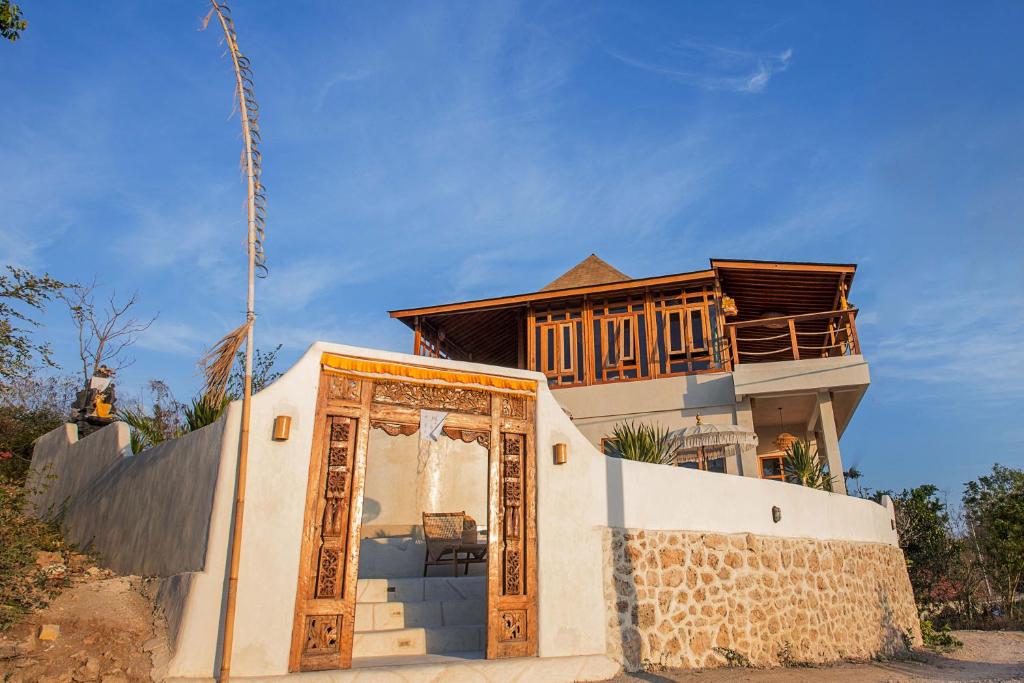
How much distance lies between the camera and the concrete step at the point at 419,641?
686cm

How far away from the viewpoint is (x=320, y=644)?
5973 millimetres

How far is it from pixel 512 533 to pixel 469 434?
1.13 metres

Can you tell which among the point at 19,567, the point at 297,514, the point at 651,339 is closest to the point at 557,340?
the point at 651,339

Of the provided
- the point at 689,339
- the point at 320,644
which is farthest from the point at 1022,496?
the point at 320,644

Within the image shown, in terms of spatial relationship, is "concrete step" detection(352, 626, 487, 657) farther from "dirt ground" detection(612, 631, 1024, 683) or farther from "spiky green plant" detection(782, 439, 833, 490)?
"spiky green plant" detection(782, 439, 833, 490)

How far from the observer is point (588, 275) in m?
17.7

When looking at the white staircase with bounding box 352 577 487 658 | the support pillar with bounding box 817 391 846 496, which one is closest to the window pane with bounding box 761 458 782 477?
the support pillar with bounding box 817 391 846 496

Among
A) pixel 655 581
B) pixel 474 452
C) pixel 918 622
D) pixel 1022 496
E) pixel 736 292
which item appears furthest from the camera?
pixel 1022 496

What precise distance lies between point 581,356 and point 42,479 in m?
10.7

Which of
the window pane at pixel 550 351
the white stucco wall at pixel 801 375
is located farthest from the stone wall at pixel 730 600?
the window pane at pixel 550 351

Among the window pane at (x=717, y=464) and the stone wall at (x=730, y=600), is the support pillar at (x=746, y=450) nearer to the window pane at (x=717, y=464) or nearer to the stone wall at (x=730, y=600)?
the window pane at (x=717, y=464)

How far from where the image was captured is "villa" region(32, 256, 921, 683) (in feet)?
19.8

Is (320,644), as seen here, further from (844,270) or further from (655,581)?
(844,270)

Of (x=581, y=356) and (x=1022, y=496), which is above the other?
(x=581, y=356)
